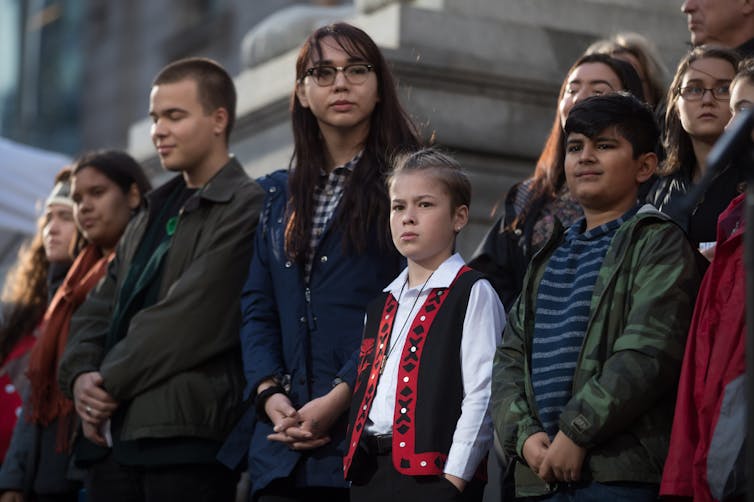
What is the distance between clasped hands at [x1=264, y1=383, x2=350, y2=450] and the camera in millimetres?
4398

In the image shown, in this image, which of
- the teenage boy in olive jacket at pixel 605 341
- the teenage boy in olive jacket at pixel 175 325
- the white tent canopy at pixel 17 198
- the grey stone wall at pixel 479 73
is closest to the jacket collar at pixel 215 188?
the teenage boy in olive jacket at pixel 175 325

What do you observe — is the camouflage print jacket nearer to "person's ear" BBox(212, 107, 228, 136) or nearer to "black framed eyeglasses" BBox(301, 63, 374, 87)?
"black framed eyeglasses" BBox(301, 63, 374, 87)

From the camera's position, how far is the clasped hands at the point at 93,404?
5.02 metres

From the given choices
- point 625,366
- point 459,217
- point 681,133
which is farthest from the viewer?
point 681,133

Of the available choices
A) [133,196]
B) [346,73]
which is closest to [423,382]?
[346,73]

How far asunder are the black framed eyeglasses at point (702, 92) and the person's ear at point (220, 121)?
67.9 inches

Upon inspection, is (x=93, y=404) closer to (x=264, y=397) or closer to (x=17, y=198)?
(x=264, y=397)

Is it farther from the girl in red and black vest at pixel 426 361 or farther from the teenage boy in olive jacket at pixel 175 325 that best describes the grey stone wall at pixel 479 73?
the girl in red and black vest at pixel 426 361

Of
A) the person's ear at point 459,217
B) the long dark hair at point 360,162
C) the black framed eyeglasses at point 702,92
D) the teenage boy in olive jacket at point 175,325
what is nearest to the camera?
the person's ear at point 459,217

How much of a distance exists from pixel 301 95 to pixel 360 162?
0.35m

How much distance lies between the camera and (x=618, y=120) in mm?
4152

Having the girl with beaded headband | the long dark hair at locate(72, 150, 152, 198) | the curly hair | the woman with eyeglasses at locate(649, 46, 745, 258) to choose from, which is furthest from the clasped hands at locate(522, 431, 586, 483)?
the curly hair

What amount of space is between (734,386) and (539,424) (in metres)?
0.56

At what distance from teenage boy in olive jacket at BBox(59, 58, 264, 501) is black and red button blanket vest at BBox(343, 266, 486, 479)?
78 centimetres
